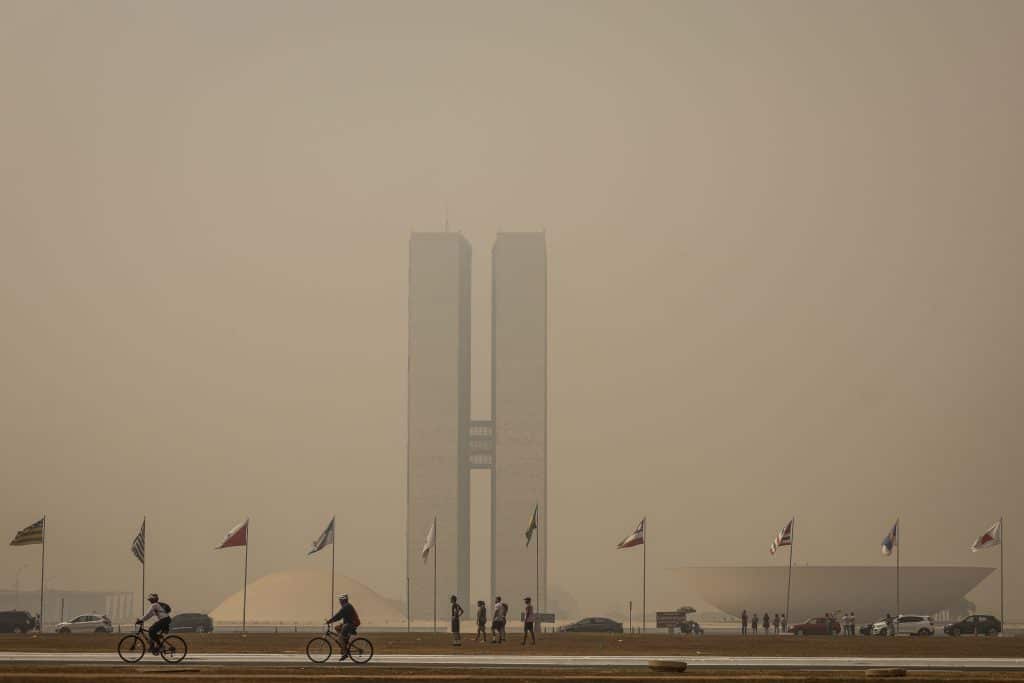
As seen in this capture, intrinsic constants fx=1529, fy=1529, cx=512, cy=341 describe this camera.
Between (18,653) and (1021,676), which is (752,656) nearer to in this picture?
(1021,676)

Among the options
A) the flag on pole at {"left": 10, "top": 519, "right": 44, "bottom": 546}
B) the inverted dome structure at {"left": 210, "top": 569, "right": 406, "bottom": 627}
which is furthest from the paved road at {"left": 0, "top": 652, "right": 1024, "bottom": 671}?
the inverted dome structure at {"left": 210, "top": 569, "right": 406, "bottom": 627}

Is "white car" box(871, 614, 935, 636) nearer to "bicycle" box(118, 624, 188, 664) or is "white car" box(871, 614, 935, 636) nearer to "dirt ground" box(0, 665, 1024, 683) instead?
"dirt ground" box(0, 665, 1024, 683)

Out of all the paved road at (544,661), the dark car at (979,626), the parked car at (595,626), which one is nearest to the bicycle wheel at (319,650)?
Answer: the paved road at (544,661)

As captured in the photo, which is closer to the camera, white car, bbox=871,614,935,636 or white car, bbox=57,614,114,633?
white car, bbox=871,614,935,636

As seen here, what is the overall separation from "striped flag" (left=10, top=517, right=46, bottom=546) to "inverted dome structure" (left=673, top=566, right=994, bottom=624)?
74.7 meters

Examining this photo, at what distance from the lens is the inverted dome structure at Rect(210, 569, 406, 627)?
166500 millimetres

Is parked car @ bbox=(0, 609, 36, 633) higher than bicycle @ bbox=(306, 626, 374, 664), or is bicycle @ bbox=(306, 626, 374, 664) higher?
bicycle @ bbox=(306, 626, 374, 664)

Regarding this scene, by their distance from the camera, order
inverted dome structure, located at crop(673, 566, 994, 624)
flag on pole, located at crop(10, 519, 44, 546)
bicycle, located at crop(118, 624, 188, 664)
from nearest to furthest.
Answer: bicycle, located at crop(118, 624, 188, 664) < flag on pole, located at crop(10, 519, 44, 546) < inverted dome structure, located at crop(673, 566, 994, 624)

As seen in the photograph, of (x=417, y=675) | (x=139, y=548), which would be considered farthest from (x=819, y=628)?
(x=417, y=675)

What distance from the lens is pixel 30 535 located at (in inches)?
2729

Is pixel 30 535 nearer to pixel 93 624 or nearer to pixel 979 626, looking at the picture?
pixel 93 624

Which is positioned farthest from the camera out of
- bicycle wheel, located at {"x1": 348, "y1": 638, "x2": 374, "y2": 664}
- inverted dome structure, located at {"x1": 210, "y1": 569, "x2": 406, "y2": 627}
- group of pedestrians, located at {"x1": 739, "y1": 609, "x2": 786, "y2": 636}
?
inverted dome structure, located at {"x1": 210, "y1": 569, "x2": 406, "y2": 627}

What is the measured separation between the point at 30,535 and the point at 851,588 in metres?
79.3

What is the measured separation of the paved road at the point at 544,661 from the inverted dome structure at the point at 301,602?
124 m
